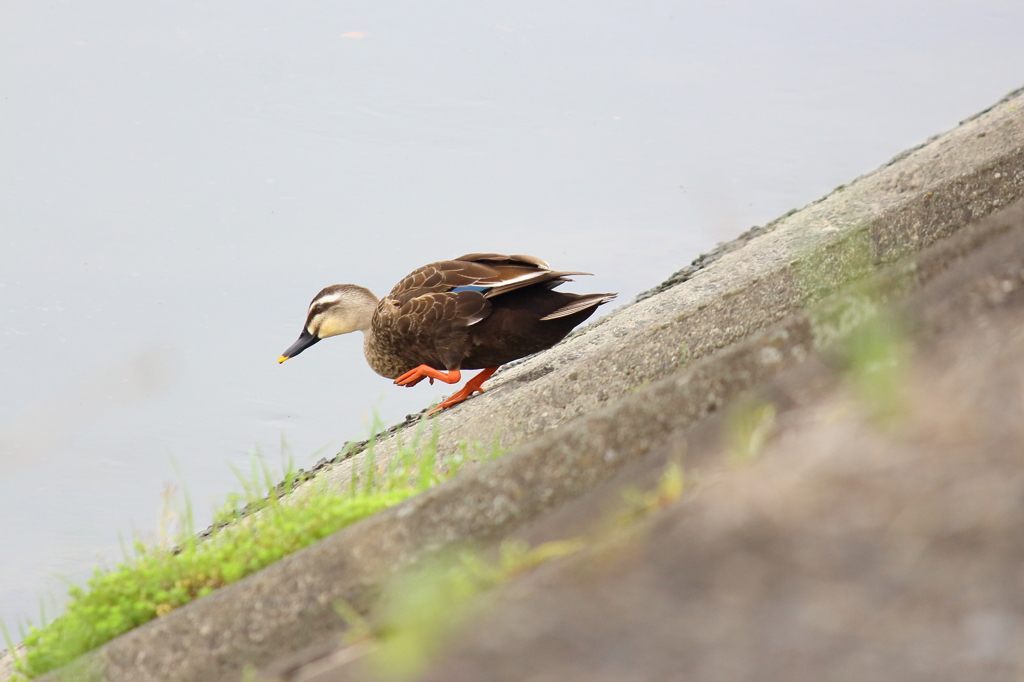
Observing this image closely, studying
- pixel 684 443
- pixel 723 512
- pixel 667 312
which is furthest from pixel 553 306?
pixel 723 512

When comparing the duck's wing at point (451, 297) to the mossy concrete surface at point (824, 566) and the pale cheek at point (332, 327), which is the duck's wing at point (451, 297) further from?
the mossy concrete surface at point (824, 566)

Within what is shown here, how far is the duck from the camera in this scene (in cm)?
477

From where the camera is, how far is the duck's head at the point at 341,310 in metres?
5.84

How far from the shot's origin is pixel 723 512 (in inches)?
60.3

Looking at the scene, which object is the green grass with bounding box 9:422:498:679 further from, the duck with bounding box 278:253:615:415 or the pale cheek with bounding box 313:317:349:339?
the pale cheek with bounding box 313:317:349:339

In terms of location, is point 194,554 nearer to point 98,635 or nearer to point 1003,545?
point 98,635

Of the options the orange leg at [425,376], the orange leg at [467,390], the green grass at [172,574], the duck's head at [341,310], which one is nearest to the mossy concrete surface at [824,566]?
the green grass at [172,574]

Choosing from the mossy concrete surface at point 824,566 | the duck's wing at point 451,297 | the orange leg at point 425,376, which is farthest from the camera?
the orange leg at point 425,376

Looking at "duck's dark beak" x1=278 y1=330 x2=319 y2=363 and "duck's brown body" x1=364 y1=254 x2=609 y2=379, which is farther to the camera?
"duck's dark beak" x1=278 y1=330 x2=319 y2=363

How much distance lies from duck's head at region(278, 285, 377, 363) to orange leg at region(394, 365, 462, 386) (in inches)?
29.7

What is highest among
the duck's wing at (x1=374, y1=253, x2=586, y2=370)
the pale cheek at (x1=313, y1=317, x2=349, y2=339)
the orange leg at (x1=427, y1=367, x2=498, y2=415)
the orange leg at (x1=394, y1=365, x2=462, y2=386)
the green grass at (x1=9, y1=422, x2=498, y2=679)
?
the pale cheek at (x1=313, y1=317, x2=349, y2=339)

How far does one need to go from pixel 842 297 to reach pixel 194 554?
7.30ft

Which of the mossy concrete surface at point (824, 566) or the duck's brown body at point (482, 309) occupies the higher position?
the duck's brown body at point (482, 309)

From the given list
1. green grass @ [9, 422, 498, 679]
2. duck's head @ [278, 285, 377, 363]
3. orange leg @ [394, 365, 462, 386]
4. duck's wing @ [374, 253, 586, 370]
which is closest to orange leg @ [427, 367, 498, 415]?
orange leg @ [394, 365, 462, 386]
